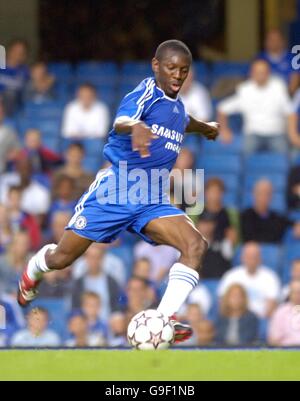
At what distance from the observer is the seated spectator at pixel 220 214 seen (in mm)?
13266

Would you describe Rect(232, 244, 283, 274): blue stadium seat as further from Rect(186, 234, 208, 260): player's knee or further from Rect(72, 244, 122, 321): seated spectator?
Rect(186, 234, 208, 260): player's knee

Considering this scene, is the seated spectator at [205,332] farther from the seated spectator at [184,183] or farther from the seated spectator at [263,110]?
the seated spectator at [263,110]

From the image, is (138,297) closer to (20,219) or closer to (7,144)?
(20,219)

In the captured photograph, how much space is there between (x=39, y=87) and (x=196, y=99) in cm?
204

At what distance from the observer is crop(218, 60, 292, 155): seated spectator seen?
46.2 ft

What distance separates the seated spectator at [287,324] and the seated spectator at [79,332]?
1624 millimetres

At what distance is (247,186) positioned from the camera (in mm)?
14266

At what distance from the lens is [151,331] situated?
8305 mm

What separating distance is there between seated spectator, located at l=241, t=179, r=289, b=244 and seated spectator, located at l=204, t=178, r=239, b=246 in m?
0.12

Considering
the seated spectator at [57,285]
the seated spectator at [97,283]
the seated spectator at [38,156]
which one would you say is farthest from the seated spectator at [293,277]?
the seated spectator at [38,156]

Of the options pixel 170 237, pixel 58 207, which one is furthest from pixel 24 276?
pixel 58 207

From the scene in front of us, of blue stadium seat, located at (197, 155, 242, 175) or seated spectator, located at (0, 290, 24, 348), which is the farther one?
blue stadium seat, located at (197, 155, 242, 175)

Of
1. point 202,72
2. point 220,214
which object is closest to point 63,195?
point 220,214

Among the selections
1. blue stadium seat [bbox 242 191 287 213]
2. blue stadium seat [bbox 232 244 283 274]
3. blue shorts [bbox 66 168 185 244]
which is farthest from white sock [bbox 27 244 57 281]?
blue stadium seat [bbox 242 191 287 213]
